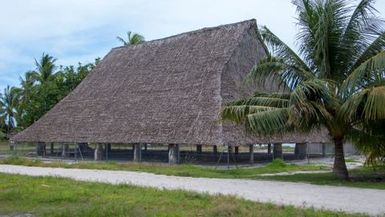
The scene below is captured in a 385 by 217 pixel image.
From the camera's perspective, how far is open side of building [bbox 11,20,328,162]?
25.1m

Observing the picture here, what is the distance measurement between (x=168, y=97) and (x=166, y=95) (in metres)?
0.31

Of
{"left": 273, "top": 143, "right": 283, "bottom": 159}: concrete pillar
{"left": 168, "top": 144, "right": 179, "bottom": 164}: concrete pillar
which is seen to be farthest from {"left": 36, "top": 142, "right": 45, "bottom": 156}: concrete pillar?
{"left": 273, "top": 143, "right": 283, "bottom": 159}: concrete pillar

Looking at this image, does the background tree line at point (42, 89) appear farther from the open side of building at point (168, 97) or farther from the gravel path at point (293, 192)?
the gravel path at point (293, 192)

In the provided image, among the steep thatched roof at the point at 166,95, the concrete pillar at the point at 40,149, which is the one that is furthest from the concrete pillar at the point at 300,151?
the concrete pillar at the point at 40,149

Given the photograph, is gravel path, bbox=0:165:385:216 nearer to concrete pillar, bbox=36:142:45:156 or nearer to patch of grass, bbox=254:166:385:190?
patch of grass, bbox=254:166:385:190

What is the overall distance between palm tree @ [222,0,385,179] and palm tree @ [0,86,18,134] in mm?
45756

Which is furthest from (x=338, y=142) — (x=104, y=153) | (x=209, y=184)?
(x=104, y=153)

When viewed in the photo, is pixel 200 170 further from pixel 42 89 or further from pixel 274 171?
pixel 42 89

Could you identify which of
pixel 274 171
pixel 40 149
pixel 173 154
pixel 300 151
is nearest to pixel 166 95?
pixel 173 154

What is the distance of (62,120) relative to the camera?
106 ft

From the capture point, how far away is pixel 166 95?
1114 inches

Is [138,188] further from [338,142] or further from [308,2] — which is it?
[308,2]

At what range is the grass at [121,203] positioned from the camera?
9352 millimetres

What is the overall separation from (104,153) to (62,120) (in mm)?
3353
